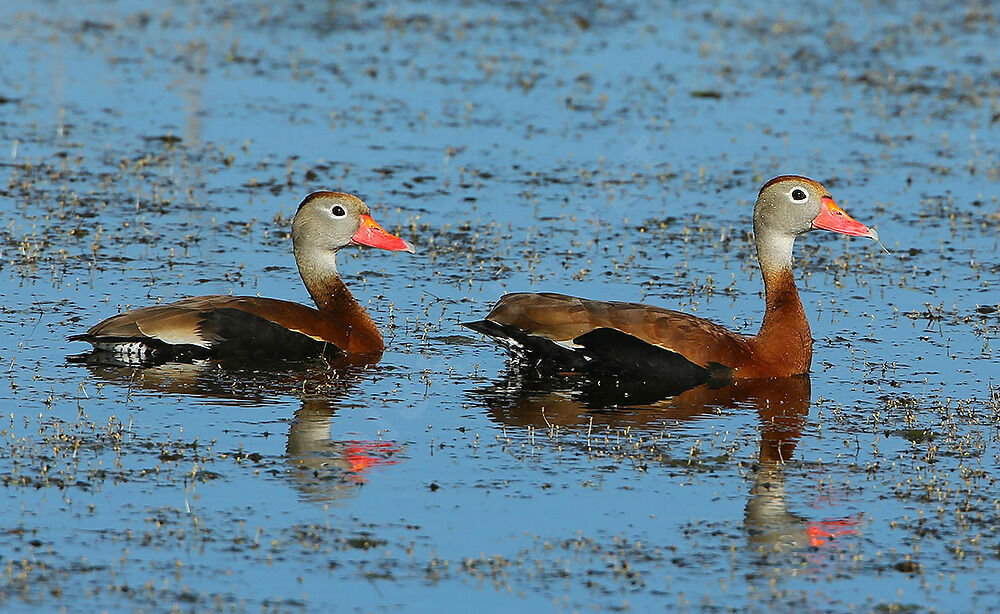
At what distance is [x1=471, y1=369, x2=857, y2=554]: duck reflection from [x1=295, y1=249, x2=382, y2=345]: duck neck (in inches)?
45.0

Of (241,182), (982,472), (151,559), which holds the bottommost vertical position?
(151,559)

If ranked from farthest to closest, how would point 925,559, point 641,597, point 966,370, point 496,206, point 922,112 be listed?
1. point 922,112
2. point 496,206
3. point 966,370
4. point 925,559
5. point 641,597

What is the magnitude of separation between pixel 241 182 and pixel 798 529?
9189 mm

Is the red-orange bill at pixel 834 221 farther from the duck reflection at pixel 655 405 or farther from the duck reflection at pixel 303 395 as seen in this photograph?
the duck reflection at pixel 303 395

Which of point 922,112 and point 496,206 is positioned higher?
point 922,112

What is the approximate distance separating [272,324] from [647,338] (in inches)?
94.7

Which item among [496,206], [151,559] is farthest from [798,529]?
[496,206]

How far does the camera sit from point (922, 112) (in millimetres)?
20250

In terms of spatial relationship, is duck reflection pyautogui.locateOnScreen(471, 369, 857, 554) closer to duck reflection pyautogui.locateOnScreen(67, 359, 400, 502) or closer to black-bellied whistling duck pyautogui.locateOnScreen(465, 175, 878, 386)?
black-bellied whistling duck pyautogui.locateOnScreen(465, 175, 878, 386)

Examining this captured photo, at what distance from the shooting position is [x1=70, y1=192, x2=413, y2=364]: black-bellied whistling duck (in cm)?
1091

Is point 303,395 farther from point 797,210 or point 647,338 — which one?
point 797,210

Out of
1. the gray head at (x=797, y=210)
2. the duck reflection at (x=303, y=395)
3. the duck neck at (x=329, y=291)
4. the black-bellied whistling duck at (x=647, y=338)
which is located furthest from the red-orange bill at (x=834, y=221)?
the duck reflection at (x=303, y=395)

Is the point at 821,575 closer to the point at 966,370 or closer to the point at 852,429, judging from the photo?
the point at 852,429

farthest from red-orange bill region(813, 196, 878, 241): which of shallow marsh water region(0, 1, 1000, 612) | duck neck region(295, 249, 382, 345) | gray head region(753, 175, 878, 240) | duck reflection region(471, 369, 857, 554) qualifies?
duck neck region(295, 249, 382, 345)
